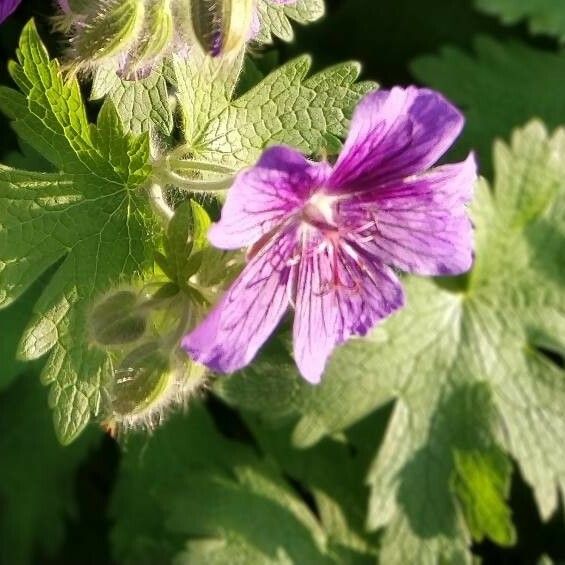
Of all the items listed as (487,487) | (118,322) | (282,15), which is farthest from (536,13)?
(118,322)

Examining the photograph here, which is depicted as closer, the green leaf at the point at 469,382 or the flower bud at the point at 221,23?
the flower bud at the point at 221,23

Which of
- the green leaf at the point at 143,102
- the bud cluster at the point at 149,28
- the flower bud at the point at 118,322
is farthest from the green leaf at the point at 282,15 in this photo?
the flower bud at the point at 118,322

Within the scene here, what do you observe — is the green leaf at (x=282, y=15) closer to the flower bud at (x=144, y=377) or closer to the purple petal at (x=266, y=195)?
the purple petal at (x=266, y=195)

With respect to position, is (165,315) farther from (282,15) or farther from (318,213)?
(282,15)

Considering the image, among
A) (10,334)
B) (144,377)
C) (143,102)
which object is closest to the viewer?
(144,377)

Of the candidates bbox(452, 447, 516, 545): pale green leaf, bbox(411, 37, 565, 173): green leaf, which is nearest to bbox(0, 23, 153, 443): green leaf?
bbox(452, 447, 516, 545): pale green leaf

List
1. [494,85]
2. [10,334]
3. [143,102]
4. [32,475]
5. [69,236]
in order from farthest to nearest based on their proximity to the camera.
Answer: [494,85] < [32,475] < [10,334] < [143,102] < [69,236]

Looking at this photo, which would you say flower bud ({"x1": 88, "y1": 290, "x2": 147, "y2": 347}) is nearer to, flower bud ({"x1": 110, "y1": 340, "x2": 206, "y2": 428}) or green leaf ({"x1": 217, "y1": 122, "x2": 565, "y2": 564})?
flower bud ({"x1": 110, "y1": 340, "x2": 206, "y2": 428})

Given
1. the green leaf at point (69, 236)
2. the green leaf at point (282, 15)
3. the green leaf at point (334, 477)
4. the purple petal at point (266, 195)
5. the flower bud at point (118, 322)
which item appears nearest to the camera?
the purple petal at point (266, 195)
